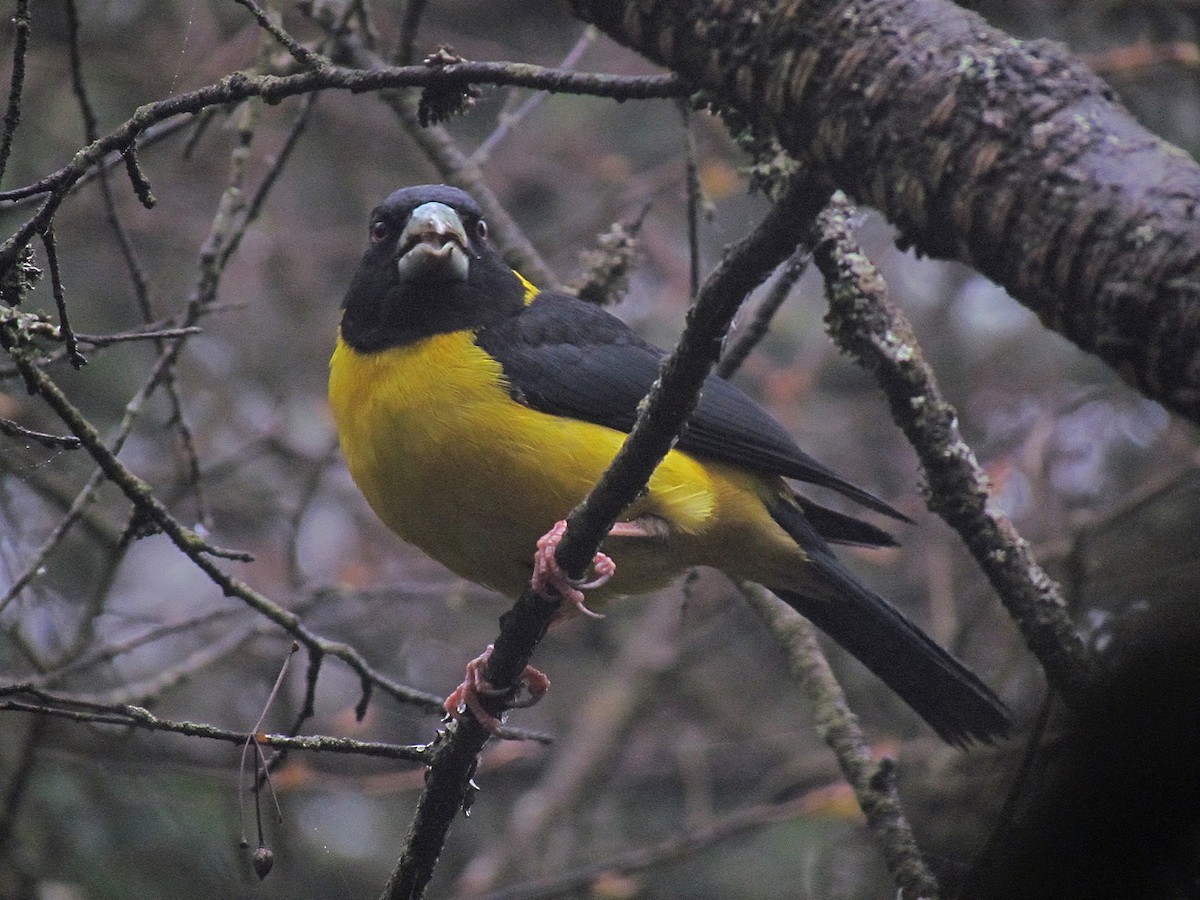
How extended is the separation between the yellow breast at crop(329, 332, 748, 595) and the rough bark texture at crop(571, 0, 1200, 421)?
1742mm

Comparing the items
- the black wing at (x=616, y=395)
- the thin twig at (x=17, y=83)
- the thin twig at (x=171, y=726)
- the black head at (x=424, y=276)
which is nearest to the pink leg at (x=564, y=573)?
the black wing at (x=616, y=395)

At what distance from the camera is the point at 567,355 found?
4.45 meters

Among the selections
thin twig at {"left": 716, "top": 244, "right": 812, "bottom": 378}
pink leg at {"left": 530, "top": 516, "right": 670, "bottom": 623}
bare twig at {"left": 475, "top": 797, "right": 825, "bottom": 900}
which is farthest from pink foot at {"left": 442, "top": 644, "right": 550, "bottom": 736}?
thin twig at {"left": 716, "top": 244, "right": 812, "bottom": 378}

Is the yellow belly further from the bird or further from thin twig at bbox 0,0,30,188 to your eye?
thin twig at bbox 0,0,30,188

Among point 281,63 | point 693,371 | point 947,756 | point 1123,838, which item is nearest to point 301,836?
point 947,756

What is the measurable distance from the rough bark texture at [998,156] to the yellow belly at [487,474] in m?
1.74

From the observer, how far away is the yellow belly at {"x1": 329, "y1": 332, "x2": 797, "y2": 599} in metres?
4.08

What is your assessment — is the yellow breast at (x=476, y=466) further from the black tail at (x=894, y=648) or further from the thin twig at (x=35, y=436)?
the thin twig at (x=35, y=436)

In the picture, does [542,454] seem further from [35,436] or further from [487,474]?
[35,436]

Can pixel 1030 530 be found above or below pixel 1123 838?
above

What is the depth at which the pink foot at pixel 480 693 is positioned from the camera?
3.59 meters

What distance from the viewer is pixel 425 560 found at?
26.2 feet

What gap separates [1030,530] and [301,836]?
12.8ft

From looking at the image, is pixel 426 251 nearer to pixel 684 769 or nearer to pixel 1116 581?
pixel 1116 581
